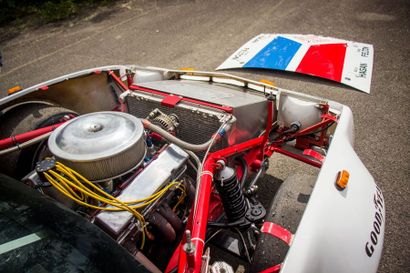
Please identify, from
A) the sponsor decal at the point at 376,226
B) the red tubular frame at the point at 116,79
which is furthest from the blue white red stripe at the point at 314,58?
the sponsor decal at the point at 376,226

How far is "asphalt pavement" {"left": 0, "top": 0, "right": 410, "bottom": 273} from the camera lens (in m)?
2.97

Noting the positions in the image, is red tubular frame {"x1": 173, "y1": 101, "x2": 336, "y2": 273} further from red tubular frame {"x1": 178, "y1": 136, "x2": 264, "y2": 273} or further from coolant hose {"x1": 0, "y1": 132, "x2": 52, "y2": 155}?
coolant hose {"x1": 0, "y1": 132, "x2": 52, "y2": 155}

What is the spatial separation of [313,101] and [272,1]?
6147 millimetres

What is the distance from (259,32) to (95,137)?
515 cm

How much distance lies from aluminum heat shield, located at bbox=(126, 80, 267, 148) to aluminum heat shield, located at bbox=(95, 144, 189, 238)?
293 mm

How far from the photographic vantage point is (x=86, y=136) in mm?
1536

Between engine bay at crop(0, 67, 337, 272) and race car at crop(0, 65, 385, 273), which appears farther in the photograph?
engine bay at crop(0, 67, 337, 272)

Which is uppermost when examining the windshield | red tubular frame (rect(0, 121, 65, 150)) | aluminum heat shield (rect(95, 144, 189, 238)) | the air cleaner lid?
the air cleaner lid

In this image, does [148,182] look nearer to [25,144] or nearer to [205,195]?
[205,195]

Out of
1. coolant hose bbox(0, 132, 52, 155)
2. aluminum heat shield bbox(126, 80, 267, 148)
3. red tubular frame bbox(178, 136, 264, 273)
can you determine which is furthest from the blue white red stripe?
coolant hose bbox(0, 132, 52, 155)

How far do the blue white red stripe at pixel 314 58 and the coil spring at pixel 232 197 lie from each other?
2.92 metres

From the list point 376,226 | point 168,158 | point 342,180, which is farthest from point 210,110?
point 376,226

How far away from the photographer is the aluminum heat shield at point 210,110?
198 centimetres

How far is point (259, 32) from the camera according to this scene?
19.6ft
